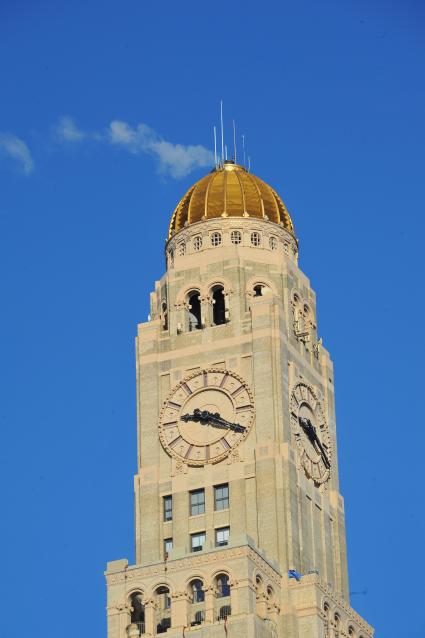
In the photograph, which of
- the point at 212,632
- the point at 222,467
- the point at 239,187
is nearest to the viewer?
the point at 212,632

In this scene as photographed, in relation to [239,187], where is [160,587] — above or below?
below

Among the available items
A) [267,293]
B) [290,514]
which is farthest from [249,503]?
[267,293]

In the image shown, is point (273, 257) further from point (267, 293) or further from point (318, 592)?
point (318, 592)

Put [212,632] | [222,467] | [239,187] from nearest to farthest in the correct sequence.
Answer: [212,632] < [222,467] < [239,187]

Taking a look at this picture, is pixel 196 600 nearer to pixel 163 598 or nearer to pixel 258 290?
pixel 163 598

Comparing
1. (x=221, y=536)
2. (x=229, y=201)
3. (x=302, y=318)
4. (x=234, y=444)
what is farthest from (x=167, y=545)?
(x=229, y=201)

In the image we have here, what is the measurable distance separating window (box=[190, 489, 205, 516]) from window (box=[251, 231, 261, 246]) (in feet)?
61.2

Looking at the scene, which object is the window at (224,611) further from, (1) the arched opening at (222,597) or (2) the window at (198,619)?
(2) the window at (198,619)

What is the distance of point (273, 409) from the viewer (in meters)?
155

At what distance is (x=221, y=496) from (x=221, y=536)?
2610 millimetres

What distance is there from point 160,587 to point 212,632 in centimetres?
488

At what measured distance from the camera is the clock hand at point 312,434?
15825 cm

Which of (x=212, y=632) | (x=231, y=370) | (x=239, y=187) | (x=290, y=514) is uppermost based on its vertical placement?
(x=239, y=187)

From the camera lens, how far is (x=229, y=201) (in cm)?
16562
